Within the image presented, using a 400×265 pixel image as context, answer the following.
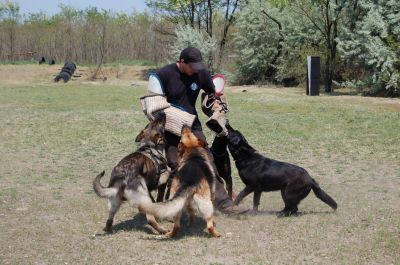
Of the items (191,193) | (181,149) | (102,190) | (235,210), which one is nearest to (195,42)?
(235,210)

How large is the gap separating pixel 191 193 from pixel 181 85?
154cm

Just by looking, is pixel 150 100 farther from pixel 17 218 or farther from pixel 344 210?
pixel 344 210

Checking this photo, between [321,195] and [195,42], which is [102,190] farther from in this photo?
[195,42]

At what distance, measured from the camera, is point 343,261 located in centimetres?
529

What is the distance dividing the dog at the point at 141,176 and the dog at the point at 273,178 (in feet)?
3.15

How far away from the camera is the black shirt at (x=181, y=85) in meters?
6.80

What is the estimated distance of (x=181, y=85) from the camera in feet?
22.4

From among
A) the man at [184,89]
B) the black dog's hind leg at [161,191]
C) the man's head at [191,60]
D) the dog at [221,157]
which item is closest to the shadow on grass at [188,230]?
the black dog's hind leg at [161,191]

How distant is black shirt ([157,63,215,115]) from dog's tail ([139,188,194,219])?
4.61 ft

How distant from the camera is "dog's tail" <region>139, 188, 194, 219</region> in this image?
5.69 metres

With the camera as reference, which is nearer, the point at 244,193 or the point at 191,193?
the point at 191,193

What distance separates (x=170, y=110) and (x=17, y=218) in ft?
7.57

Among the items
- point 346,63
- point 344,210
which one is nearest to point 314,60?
point 346,63

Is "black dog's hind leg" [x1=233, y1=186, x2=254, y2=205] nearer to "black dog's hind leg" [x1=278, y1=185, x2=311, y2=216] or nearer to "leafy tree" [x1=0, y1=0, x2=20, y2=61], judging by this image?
A: "black dog's hind leg" [x1=278, y1=185, x2=311, y2=216]
